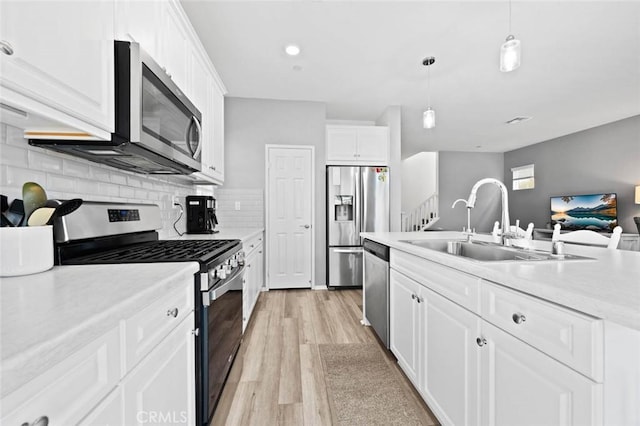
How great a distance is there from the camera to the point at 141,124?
118 cm

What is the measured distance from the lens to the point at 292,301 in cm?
335

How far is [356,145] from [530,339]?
3.57m

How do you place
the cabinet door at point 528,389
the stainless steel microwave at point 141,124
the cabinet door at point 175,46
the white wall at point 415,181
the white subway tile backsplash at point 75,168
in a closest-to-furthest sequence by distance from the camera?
the cabinet door at point 528,389 < the stainless steel microwave at point 141,124 < the white subway tile backsplash at point 75,168 < the cabinet door at point 175,46 < the white wall at point 415,181

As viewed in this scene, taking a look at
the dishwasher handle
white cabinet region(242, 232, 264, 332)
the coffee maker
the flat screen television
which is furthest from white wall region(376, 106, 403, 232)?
the flat screen television

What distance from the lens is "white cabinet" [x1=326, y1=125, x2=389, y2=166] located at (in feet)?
13.3

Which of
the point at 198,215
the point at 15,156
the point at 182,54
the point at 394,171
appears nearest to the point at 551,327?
the point at 15,156

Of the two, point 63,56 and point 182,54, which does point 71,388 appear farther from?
point 182,54

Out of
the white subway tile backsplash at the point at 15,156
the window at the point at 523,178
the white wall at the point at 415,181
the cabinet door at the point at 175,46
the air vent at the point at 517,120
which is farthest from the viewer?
the white wall at the point at 415,181

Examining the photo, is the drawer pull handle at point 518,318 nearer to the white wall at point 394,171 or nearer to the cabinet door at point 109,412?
the cabinet door at point 109,412

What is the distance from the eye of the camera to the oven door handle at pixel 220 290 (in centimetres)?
124

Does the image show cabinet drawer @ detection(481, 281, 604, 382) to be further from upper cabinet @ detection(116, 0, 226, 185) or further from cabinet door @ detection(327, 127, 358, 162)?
cabinet door @ detection(327, 127, 358, 162)

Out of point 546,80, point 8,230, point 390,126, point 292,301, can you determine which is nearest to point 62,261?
point 8,230

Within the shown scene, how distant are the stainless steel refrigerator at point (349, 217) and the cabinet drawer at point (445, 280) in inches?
85.7

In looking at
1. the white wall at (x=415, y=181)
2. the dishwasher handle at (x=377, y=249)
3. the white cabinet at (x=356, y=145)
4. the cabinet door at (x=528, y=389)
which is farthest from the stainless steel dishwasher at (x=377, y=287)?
the white wall at (x=415, y=181)
